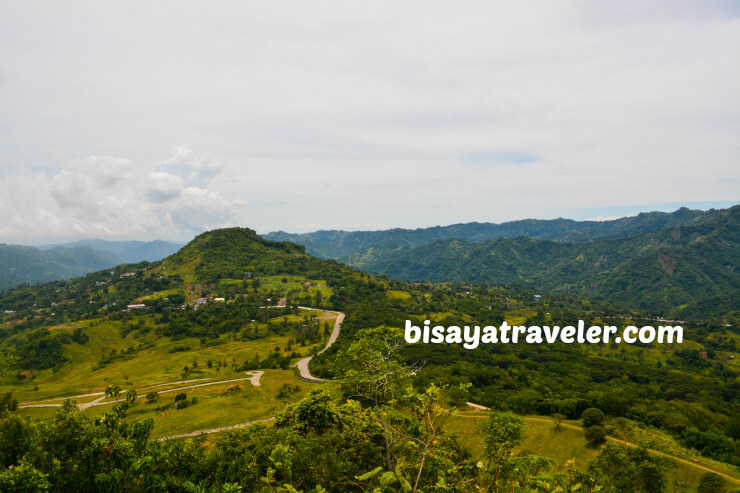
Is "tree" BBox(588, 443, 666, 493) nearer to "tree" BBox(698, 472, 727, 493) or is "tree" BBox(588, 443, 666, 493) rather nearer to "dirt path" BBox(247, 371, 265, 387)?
"tree" BBox(698, 472, 727, 493)

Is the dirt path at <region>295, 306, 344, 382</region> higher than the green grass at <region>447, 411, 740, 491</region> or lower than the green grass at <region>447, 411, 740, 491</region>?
lower

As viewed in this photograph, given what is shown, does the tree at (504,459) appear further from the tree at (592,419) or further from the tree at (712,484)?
the tree at (592,419)

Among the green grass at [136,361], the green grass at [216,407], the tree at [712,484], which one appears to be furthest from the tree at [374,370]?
the green grass at [136,361]

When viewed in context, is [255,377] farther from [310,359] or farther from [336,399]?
[336,399]

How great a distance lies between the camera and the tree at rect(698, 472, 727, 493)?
30855 millimetres

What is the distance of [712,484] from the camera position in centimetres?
3128

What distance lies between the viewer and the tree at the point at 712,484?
30.9m

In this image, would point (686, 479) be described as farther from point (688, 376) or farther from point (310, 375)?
point (688, 376)

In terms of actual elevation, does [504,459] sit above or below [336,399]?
above

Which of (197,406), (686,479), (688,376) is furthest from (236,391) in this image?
(688,376)

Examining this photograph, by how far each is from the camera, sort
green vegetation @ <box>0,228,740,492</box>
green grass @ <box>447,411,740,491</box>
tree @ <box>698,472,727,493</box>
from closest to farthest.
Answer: green vegetation @ <box>0,228,740,492</box> → tree @ <box>698,472,727,493</box> → green grass @ <box>447,411,740,491</box>

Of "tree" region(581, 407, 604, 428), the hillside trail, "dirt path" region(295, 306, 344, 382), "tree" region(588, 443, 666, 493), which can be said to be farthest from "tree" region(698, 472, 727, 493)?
"dirt path" region(295, 306, 344, 382)

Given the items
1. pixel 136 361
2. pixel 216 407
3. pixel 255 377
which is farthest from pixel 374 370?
pixel 136 361

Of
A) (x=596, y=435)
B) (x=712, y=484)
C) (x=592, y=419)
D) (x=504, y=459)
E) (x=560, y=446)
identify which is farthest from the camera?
(x=592, y=419)
